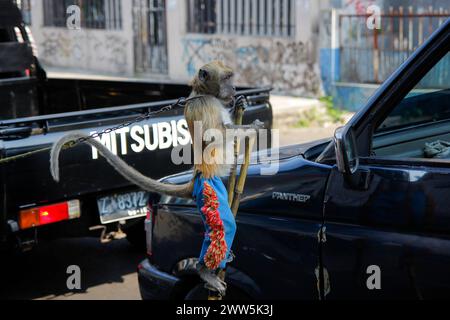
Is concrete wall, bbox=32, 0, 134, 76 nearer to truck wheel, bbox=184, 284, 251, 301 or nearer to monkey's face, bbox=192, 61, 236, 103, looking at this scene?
truck wheel, bbox=184, 284, 251, 301

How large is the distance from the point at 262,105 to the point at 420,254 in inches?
127

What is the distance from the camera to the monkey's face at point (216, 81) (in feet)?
10.0

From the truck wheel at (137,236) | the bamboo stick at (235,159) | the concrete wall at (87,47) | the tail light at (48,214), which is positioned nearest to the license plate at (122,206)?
A: the tail light at (48,214)

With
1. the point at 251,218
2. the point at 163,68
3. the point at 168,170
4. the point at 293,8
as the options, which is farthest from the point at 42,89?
the point at 163,68

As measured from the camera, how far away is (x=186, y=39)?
14.9m

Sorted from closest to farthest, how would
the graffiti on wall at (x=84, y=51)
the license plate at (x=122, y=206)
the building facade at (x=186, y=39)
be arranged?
the license plate at (x=122, y=206)
the building facade at (x=186, y=39)
the graffiti on wall at (x=84, y=51)

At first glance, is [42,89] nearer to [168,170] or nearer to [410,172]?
[168,170]

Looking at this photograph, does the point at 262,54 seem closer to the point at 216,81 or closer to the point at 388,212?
the point at 216,81

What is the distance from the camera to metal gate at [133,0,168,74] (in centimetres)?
1570

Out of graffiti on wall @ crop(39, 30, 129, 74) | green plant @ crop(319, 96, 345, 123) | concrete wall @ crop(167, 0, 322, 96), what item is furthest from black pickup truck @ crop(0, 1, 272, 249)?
graffiti on wall @ crop(39, 30, 129, 74)

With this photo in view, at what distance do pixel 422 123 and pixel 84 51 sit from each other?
1453 cm

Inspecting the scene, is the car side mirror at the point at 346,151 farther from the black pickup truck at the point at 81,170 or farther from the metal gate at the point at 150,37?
the metal gate at the point at 150,37

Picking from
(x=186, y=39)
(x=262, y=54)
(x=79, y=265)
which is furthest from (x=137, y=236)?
(x=186, y=39)

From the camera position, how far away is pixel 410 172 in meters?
2.88
